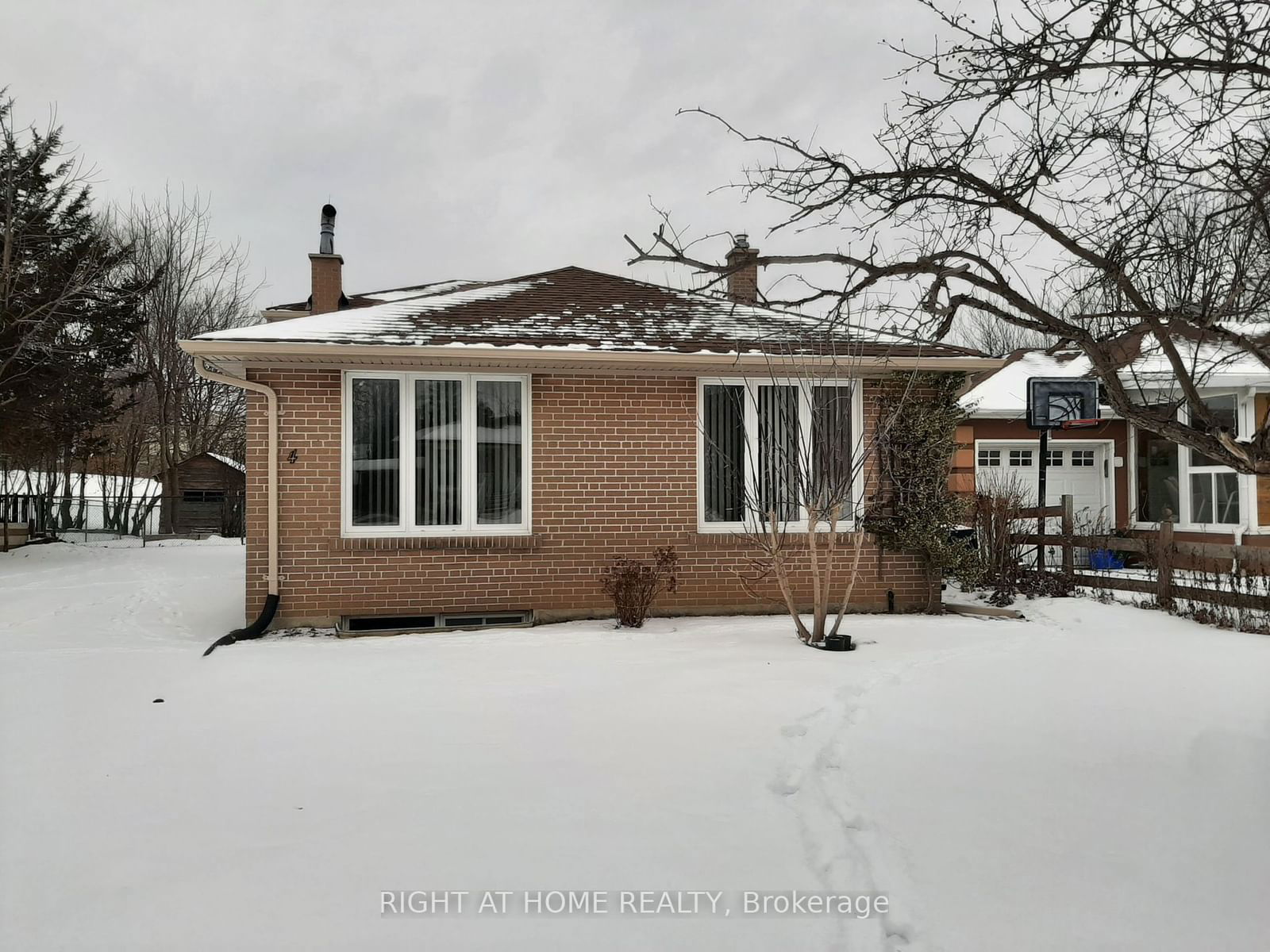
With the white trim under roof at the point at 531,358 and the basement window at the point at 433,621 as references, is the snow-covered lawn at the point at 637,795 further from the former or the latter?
the white trim under roof at the point at 531,358

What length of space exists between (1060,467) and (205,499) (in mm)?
23149

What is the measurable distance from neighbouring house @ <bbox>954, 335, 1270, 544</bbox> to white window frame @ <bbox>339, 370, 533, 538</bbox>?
800 cm

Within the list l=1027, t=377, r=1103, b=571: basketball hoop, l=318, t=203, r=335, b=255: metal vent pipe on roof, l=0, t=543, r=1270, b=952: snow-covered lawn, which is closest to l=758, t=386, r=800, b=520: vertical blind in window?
l=0, t=543, r=1270, b=952: snow-covered lawn

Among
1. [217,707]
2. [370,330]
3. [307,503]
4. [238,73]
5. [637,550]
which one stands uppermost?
[238,73]

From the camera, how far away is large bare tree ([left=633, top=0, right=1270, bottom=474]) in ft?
11.2

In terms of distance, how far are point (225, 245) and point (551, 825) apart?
26407mm

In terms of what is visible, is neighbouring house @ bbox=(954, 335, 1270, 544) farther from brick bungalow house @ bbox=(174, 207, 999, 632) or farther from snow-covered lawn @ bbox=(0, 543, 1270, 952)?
snow-covered lawn @ bbox=(0, 543, 1270, 952)

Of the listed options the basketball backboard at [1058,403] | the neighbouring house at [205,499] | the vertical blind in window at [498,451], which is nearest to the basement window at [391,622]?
the vertical blind in window at [498,451]

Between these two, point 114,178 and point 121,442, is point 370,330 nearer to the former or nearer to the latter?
point 114,178

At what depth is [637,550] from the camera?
327 inches

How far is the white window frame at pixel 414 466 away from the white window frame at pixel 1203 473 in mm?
9815

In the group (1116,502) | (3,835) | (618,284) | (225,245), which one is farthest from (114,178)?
(1116,502)

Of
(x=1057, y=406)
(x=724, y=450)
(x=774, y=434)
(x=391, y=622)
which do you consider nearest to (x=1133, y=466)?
(x=1057, y=406)

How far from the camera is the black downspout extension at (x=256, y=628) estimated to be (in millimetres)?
7164
